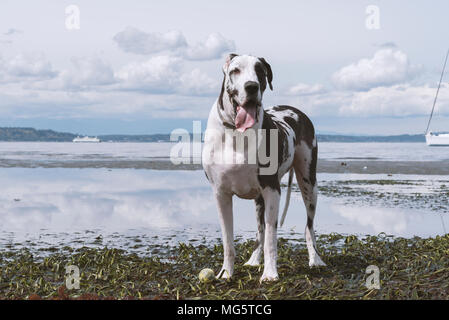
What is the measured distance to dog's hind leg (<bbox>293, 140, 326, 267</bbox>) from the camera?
30.0 feet

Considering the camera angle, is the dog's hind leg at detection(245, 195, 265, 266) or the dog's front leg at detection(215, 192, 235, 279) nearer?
the dog's front leg at detection(215, 192, 235, 279)

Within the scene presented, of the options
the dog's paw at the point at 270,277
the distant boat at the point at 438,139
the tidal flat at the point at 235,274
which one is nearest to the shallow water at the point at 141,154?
the distant boat at the point at 438,139

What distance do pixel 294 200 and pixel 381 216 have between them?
395cm

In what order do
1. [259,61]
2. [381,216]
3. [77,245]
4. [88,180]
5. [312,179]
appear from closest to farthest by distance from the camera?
[259,61]
[312,179]
[77,245]
[381,216]
[88,180]

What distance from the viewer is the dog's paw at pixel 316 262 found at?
9.00 m

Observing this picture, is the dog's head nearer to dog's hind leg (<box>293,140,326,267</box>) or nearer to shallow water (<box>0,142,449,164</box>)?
dog's hind leg (<box>293,140,326,267</box>)

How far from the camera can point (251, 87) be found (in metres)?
6.66

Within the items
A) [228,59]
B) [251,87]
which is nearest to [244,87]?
[251,87]

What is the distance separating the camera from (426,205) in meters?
17.9

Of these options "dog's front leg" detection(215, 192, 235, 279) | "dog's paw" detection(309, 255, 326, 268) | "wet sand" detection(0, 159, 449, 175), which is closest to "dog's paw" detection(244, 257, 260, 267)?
"dog's front leg" detection(215, 192, 235, 279)

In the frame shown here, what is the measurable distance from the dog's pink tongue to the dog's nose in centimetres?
26
